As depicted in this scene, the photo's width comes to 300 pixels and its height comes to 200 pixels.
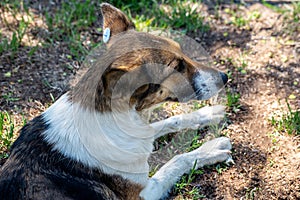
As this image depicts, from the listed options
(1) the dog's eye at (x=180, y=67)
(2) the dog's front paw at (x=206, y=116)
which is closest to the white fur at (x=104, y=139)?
(1) the dog's eye at (x=180, y=67)

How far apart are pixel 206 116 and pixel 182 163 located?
2.30ft

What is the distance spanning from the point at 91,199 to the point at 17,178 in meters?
0.56

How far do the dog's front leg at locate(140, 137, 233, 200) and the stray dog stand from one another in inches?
9.5

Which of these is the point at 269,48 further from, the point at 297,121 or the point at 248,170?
the point at 248,170

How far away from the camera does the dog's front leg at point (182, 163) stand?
4473 mm

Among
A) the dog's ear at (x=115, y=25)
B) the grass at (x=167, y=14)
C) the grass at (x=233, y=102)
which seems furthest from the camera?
the grass at (x=167, y=14)

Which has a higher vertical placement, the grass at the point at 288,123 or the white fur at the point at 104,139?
the white fur at the point at 104,139

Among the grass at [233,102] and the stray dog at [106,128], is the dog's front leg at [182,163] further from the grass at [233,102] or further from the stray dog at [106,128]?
the grass at [233,102]

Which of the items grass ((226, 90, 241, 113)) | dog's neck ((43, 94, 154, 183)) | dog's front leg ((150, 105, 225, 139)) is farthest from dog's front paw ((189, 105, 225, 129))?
dog's neck ((43, 94, 154, 183))

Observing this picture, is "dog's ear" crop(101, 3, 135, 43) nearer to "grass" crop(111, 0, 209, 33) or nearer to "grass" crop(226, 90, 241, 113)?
"grass" crop(226, 90, 241, 113)

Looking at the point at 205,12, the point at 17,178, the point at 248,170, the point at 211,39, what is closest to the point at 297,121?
the point at 248,170

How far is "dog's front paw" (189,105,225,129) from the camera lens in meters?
5.17

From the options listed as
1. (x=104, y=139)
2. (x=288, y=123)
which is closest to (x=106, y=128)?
(x=104, y=139)

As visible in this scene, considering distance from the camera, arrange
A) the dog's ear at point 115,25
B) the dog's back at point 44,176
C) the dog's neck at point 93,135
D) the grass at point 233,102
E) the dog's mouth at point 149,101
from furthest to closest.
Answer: the grass at point 233,102 < the dog's ear at point 115,25 < the dog's mouth at point 149,101 < the dog's neck at point 93,135 < the dog's back at point 44,176
